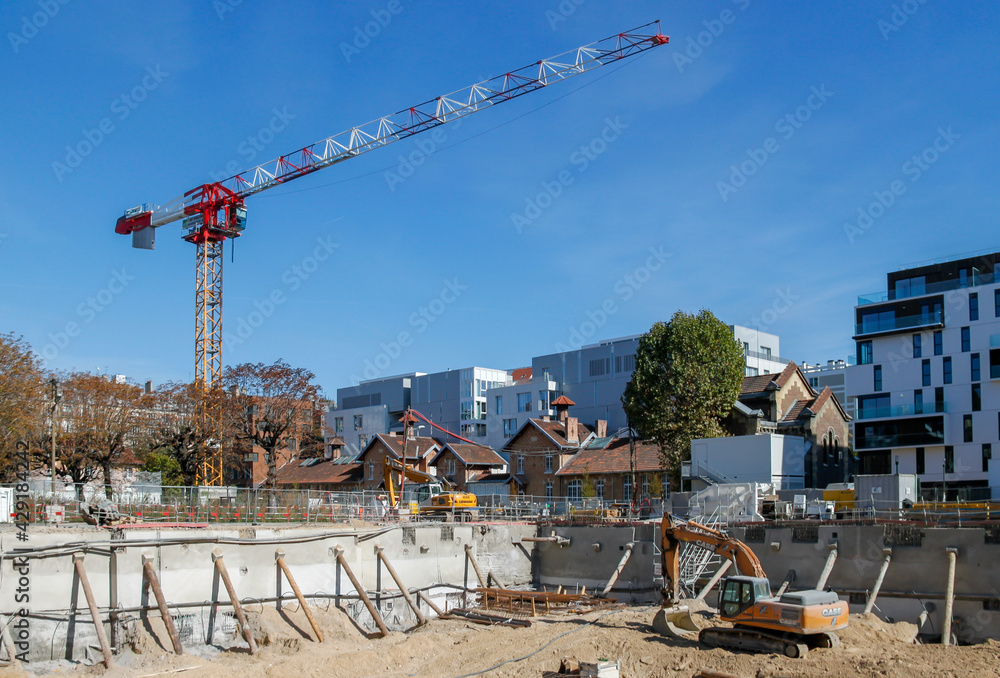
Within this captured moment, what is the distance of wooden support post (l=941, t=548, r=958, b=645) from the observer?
26.6 meters

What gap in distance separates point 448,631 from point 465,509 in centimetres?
1336

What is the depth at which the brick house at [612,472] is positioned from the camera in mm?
61631

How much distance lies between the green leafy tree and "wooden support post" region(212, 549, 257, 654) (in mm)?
33044

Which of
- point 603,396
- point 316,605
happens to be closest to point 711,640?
point 316,605

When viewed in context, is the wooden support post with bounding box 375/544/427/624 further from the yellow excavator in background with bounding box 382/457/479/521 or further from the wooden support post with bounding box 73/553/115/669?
the wooden support post with bounding box 73/553/115/669

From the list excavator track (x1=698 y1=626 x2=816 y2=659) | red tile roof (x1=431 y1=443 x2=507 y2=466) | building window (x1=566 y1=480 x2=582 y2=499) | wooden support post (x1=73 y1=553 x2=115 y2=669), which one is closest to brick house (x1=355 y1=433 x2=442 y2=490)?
red tile roof (x1=431 y1=443 x2=507 y2=466)

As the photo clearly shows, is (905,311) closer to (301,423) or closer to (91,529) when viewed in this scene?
(301,423)

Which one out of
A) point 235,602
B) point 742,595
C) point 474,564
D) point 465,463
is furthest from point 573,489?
point 742,595

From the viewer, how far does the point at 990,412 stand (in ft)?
167

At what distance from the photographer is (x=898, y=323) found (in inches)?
2213

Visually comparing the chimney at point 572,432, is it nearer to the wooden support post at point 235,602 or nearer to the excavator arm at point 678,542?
the excavator arm at point 678,542

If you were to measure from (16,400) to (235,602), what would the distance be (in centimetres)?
1960

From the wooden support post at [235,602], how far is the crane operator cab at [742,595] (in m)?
14.5

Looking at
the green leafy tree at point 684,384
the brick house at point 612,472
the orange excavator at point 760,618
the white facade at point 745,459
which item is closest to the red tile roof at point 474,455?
the brick house at point 612,472
